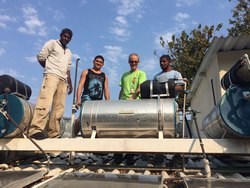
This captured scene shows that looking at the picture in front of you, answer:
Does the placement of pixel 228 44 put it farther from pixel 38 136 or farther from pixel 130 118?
pixel 38 136

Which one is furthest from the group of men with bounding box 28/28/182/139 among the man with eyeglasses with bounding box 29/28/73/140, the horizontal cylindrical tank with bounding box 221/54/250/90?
the horizontal cylindrical tank with bounding box 221/54/250/90

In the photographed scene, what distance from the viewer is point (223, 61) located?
6812 millimetres

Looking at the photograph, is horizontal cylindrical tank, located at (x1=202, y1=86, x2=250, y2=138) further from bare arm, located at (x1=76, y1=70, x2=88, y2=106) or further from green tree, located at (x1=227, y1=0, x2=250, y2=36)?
green tree, located at (x1=227, y1=0, x2=250, y2=36)

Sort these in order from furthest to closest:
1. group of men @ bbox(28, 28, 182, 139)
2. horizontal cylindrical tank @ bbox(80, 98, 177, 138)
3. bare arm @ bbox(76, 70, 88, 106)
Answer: bare arm @ bbox(76, 70, 88, 106)
group of men @ bbox(28, 28, 182, 139)
horizontal cylindrical tank @ bbox(80, 98, 177, 138)

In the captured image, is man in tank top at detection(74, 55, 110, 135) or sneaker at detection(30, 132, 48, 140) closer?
sneaker at detection(30, 132, 48, 140)

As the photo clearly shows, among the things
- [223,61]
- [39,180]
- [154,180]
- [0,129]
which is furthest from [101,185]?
[223,61]

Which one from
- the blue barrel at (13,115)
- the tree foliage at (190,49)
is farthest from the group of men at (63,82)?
the tree foliage at (190,49)

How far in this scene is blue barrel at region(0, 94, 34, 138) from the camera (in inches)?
144

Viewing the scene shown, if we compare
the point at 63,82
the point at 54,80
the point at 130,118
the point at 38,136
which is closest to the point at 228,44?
the point at 130,118

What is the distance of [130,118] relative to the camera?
3617 mm

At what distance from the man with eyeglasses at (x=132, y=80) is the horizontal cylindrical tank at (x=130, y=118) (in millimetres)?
1096

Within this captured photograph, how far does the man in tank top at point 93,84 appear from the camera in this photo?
15.8 ft

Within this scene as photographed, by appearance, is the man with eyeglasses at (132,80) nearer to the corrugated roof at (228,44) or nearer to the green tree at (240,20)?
the corrugated roof at (228,44)

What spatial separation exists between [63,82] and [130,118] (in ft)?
5.13
